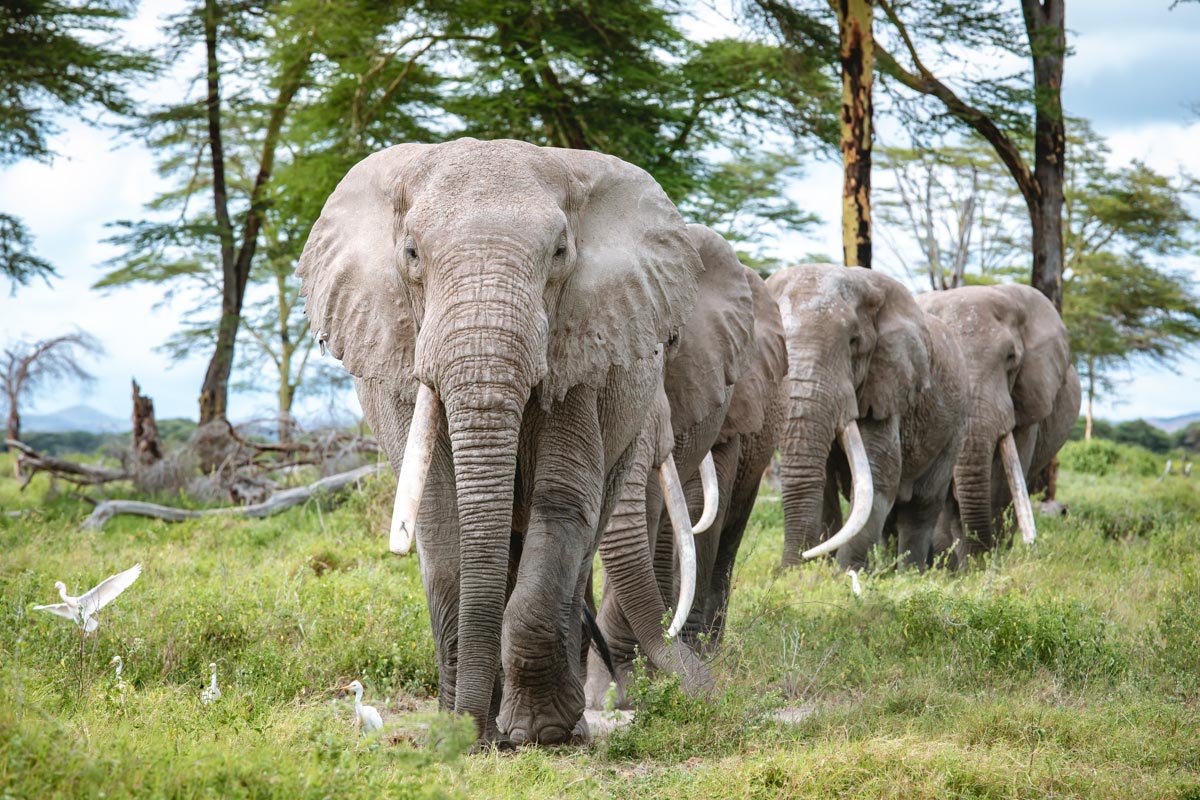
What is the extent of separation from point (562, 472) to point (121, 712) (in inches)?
68.2

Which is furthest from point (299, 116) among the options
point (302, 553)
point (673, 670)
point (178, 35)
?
point (673, 670)

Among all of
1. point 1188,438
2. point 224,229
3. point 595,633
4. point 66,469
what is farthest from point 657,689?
point 1188,438

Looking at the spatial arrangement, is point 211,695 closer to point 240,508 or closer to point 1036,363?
point 240,508

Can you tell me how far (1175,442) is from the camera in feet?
136

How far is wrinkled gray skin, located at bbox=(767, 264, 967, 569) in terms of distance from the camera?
8.87 m

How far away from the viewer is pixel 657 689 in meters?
5.32

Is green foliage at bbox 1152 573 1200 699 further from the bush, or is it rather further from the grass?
the bush

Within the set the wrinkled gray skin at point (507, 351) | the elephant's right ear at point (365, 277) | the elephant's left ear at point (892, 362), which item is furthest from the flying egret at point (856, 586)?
the elephant's right ear at point (365, 277)

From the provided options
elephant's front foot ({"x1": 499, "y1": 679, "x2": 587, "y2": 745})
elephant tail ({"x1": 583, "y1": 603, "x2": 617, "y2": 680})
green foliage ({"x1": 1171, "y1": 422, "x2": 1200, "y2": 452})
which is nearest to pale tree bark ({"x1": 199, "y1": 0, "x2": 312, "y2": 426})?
elephant tail ({"x1": 583, "y1": 603, "x2": 617, "y2": 680})

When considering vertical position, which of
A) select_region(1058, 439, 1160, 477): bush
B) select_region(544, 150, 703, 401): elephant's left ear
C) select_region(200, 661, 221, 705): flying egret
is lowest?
select_region(1058, 439, 1160, 477): bush

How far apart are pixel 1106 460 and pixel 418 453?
22088mm

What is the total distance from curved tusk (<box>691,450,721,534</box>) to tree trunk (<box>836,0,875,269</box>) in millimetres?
6606

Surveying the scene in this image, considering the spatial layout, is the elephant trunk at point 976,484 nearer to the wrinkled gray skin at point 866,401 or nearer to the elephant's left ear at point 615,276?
the wrinkled gray skin at point 866,401

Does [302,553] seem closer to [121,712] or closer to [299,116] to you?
[121,712]
